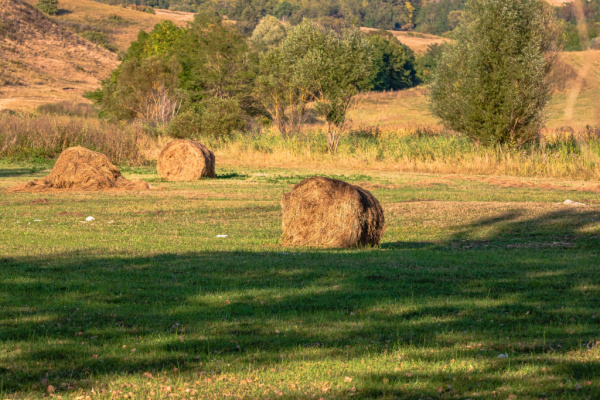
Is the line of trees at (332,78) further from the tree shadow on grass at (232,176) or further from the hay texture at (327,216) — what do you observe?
the hay texture at (327,216)

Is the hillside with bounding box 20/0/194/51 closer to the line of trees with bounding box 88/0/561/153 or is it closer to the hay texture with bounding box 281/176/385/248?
the line of trees with bounding box 88/0/561/153

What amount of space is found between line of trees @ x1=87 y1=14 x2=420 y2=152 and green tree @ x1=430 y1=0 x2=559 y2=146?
8017mm

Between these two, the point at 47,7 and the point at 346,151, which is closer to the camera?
the point at 346,151

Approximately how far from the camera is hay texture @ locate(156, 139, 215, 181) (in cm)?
3006

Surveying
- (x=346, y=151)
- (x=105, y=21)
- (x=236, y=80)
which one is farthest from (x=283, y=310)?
(x=105, y=21)

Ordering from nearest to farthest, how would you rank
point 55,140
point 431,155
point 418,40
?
1. point 431,155
2. point 55,140
3. point 418,40

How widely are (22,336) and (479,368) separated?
4161 millimetres

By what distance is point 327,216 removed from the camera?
1327 centimetres

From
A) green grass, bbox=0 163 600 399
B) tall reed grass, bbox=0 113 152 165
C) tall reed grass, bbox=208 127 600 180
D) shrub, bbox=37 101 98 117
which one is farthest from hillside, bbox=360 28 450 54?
green grass, bbox=0 163 600 399

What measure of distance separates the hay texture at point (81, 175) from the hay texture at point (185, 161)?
4.74m

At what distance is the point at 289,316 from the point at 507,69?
101 ft

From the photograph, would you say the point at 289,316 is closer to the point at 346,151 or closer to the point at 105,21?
the point at 346,151

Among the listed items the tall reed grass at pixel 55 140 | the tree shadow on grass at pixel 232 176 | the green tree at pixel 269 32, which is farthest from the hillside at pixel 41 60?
the tree shadow on grass at pixel 232 176

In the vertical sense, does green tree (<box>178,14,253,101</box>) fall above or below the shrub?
above
